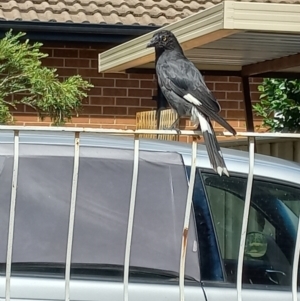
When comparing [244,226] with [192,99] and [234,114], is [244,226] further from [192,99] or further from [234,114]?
[234,114]

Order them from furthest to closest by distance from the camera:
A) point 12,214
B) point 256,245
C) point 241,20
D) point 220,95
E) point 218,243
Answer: point 220,95, point 241,20, point 256,245, point 218,243, point 12,214

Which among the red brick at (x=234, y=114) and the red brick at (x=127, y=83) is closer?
the red brick at (x=127, y=83)

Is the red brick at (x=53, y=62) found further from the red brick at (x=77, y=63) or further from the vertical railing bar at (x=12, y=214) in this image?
the vertical railing bar at (x=12, y=214)

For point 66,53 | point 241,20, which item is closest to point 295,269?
point 241,20

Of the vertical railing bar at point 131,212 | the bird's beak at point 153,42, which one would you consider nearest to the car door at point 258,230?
the vertical railing bar at point 131,212

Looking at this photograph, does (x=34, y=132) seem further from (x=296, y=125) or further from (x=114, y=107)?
(x=114, y=107)

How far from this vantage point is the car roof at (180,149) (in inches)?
151

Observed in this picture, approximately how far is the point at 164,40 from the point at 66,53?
417 centimetres

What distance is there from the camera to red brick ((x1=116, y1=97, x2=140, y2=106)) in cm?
966

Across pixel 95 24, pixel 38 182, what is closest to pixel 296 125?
pixel 95 24

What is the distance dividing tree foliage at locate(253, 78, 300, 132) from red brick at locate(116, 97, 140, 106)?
71.8 inches

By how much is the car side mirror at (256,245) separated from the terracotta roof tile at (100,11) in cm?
551

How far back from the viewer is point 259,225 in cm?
389

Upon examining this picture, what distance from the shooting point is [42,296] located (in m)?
3.42
